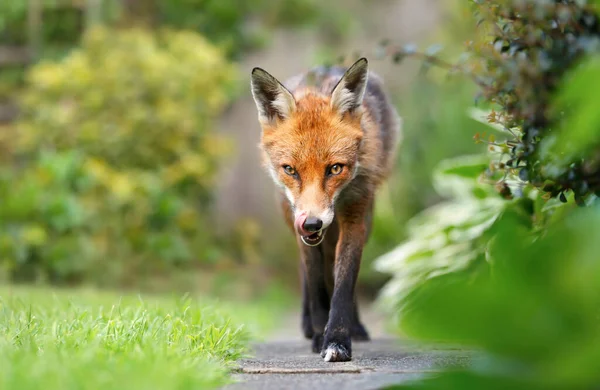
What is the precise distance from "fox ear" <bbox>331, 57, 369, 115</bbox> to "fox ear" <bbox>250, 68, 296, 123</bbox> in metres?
0.21

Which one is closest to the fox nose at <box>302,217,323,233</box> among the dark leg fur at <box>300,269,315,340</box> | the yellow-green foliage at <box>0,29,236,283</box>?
the dark leg fur at <box>300,269,315,340</box>

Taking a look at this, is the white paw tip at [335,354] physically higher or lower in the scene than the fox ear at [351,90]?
lower

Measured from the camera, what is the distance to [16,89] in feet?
33.9

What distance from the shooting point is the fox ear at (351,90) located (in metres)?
3.14

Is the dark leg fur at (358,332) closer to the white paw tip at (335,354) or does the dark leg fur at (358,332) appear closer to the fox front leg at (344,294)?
the fox front leg at (344,294)

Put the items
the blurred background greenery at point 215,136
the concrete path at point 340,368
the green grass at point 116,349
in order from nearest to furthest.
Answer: the green grass at point 116,349
the concrete path at point 340,368
the blurred background greenery at point 215,136

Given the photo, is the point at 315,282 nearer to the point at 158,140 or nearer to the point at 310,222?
the point at 310,222

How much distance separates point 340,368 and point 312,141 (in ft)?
3.59

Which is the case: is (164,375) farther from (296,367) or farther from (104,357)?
(296,367)

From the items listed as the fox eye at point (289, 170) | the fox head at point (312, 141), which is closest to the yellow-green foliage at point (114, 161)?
the fox head at point (312, 141)

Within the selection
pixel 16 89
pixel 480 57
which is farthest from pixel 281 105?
pixel 16 89

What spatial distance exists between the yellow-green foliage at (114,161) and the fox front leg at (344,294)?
5613 millimetres

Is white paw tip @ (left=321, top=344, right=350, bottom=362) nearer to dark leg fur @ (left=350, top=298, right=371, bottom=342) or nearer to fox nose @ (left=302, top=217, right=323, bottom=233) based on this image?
fox nose @ (left=302, top=217, right=323, bottom=233)

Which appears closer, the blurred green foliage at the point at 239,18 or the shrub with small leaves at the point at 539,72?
the shrub with small leaves at the point at 539,72
